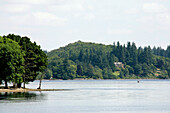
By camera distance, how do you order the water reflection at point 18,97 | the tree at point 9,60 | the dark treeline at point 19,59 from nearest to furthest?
1. the water reflection at point 18,97
2. the tree at point 9,60
3. the dark treeline at point 19,59

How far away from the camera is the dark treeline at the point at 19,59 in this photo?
432 feet

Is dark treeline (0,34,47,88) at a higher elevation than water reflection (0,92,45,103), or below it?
higher

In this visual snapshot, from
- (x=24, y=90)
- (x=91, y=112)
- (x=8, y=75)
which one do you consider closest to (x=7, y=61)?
(x=8, y=75)

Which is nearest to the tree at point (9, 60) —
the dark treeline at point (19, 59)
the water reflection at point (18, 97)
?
the dark treeline at point (19, 59)

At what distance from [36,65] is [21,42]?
1135 cm

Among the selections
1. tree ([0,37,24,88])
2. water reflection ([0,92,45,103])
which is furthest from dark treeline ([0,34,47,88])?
water reflection ([0,92,45,103])

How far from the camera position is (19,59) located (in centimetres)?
13675

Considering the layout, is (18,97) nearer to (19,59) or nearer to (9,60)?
(9,60)

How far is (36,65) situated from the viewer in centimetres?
15000

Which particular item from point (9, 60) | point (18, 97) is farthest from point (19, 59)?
point (18, 97)

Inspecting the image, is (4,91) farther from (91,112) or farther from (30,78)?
(91,112)

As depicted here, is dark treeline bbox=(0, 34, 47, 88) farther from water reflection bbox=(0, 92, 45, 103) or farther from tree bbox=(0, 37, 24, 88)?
water reflection bbox=(0, 92, 45, 103)

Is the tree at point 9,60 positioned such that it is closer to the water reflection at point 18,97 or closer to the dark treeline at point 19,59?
the dark treeline at point 19,59

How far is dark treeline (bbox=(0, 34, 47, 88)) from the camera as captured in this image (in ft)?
432
